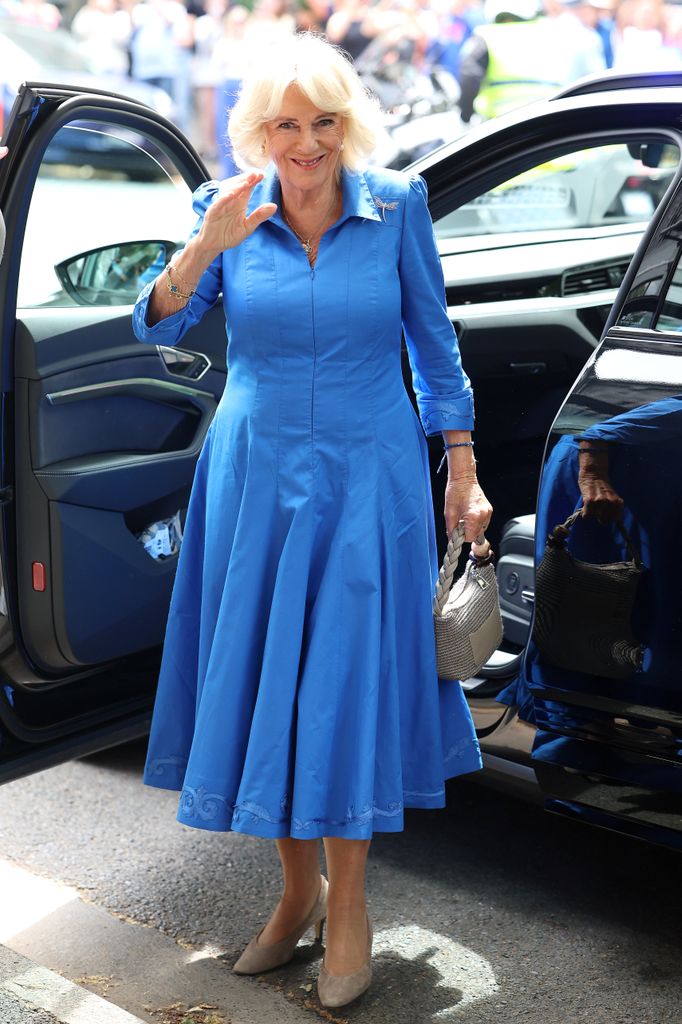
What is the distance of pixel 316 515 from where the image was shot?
235 centimetres

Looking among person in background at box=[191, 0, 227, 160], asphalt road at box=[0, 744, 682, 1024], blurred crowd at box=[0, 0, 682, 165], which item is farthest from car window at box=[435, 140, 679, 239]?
person in background at box=[191, 0, 227, 160]

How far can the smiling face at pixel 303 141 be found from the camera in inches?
89.7

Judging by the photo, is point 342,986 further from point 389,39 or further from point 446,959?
point 389,39

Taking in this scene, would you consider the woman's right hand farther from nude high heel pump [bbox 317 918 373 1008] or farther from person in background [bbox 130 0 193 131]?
person in background [bbox 130 0 193 131]

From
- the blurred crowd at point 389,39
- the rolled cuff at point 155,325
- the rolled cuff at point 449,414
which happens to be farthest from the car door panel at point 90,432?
the blurred crowd at point 389,39

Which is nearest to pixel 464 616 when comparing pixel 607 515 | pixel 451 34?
pixel 607 515

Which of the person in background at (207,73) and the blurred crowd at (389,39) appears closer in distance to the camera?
the blurred crowd at (389,39)

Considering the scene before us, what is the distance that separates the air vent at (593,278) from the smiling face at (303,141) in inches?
59.3

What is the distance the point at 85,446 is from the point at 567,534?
1.00 m

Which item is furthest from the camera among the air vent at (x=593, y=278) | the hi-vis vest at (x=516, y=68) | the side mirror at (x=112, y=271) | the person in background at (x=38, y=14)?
the person in background at (x=38, y=14)

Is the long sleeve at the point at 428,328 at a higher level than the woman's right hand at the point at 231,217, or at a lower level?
lower

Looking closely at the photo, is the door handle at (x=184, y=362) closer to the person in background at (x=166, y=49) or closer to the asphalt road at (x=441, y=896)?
the asphalt road at (x=441, y=896)

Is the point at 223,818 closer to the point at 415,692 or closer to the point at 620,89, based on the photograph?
the point at 415,692

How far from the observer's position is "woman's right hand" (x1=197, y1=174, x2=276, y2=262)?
2.19 meters
